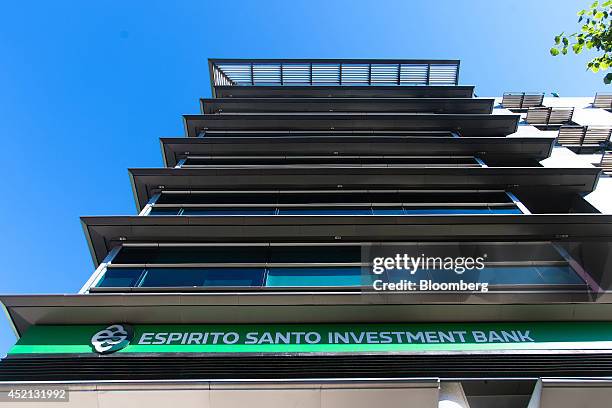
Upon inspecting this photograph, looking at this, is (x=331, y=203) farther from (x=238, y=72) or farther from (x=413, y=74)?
(x=413, y=74)

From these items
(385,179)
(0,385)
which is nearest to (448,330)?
(385,179)

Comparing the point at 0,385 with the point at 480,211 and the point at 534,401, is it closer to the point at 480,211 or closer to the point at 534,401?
the point at 534,401

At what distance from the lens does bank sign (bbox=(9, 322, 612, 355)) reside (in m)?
8.13

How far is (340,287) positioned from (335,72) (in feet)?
73.7

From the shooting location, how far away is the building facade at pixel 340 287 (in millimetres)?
7496

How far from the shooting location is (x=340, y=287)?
9.90 meters

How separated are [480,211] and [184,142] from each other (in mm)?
12161

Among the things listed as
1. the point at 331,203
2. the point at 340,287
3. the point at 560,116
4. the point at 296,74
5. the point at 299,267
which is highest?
the point at 296,74

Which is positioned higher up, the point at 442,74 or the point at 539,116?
the point at 442,74

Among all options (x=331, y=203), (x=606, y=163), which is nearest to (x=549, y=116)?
(x=606, y=163)

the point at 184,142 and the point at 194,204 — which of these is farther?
the point at 184,142

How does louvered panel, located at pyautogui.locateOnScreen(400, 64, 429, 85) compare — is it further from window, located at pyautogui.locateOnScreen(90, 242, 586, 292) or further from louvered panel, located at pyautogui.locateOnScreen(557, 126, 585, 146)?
window, located at pyautogui.locateOnScreen(90, 242, 586, 292)

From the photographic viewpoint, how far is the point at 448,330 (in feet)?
28.2

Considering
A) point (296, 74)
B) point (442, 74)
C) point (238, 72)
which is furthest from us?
point (442, 74)
